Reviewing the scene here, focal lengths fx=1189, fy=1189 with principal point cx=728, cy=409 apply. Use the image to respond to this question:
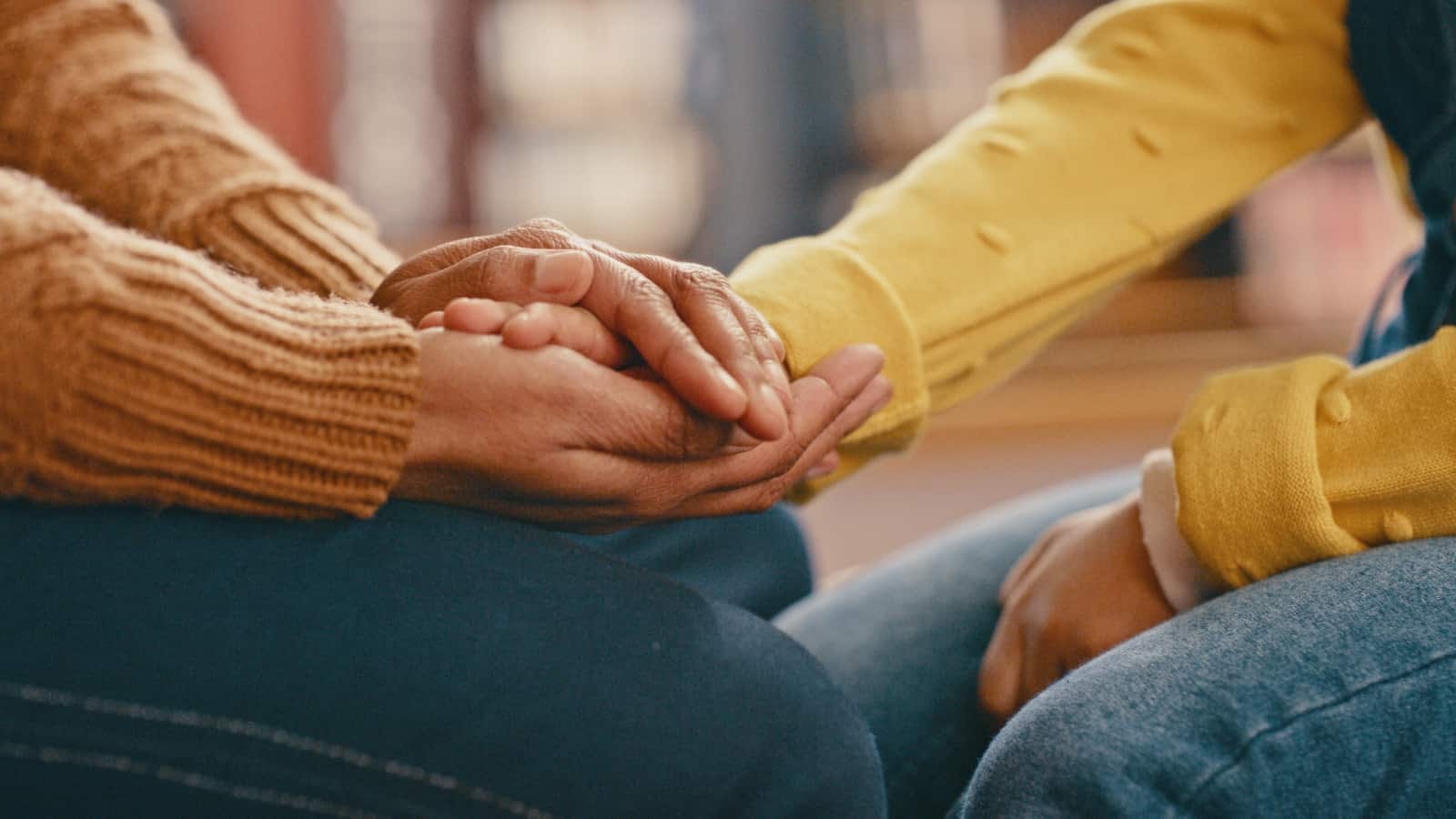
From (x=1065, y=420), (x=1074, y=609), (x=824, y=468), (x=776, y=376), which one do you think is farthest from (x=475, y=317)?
(x=1065, y=420)

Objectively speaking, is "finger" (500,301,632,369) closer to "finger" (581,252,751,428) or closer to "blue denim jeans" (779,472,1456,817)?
"finger" (581,252,751,428)

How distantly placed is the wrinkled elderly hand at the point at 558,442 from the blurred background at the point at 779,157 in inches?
75.8

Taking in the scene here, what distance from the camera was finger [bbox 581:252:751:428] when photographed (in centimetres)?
50

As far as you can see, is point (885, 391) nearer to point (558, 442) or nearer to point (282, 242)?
point (558, 442)

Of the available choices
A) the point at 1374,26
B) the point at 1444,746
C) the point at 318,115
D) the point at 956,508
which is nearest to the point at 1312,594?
the point at 1444,746

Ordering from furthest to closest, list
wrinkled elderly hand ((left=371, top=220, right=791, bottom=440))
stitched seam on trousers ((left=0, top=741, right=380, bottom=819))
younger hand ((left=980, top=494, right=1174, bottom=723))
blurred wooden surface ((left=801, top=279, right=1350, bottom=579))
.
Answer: blurred wooden surface ((left=801, top=279, right=1350, bottom=579))
younger hand ((left=980, top=494, right=1174, bottom=723))
wrinkled elderly hand ((left=371, top=220, right=791, bottom=440))
stitched seam on trousers ((left=0, top=741, right=380, bottom=819))

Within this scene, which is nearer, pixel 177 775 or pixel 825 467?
pixel 177 775

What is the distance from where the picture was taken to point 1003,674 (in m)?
0.67

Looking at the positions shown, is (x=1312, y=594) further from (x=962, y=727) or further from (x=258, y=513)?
(x=258, y=513)

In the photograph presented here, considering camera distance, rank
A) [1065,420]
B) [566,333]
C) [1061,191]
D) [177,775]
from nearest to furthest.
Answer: [177,775], [566,333], [1061,191], [1065,420]

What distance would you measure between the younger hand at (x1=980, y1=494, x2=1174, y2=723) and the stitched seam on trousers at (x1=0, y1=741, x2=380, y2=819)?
1.18 ft

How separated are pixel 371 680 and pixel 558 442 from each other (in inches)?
4.6

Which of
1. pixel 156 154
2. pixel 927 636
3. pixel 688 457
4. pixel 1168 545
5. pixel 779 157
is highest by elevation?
pixel 156 154

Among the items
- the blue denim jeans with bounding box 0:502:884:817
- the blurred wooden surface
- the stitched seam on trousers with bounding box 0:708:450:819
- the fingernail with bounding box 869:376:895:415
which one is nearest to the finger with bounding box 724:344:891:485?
the fingernail with bounding box 869:376:895:415
